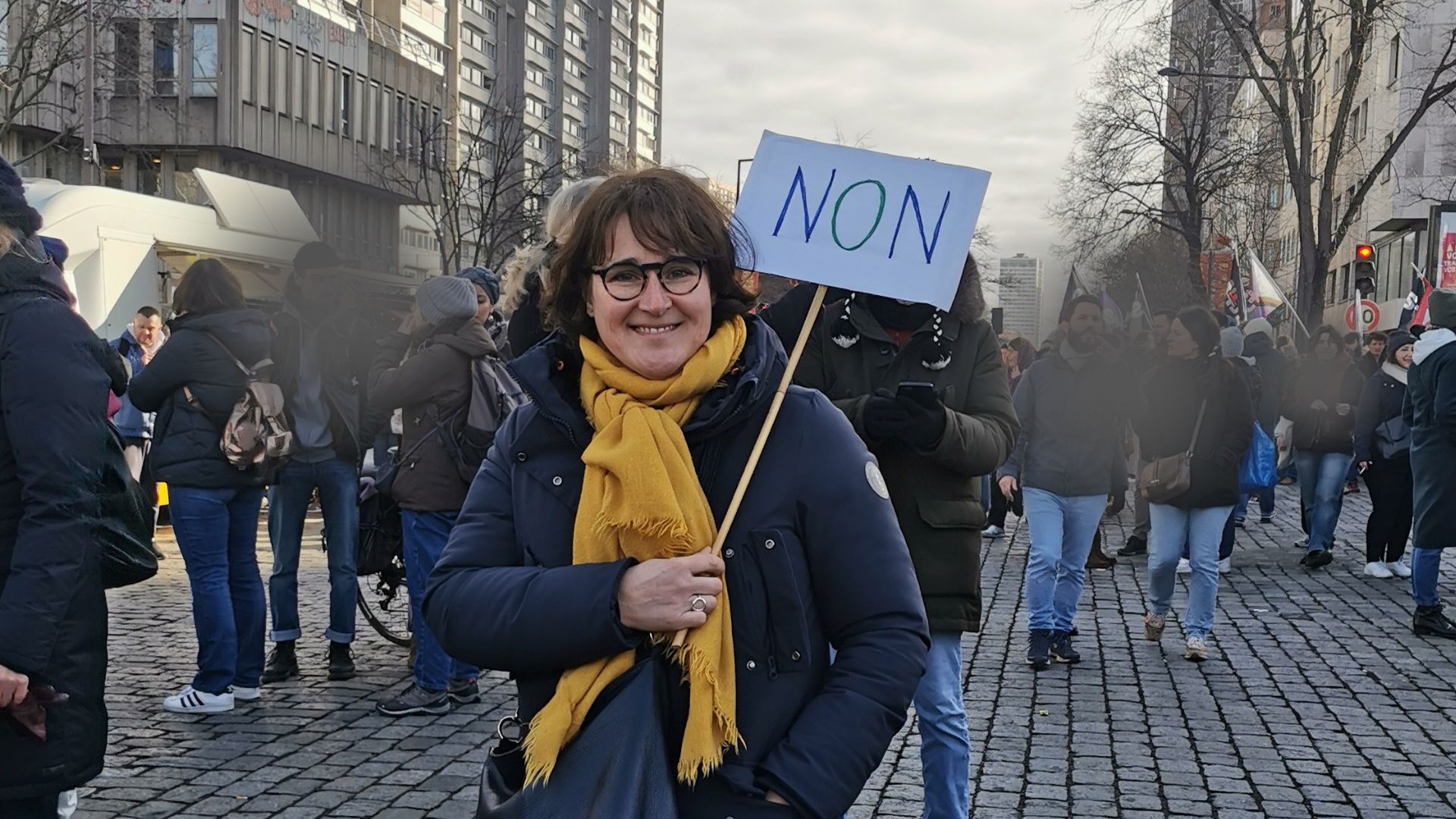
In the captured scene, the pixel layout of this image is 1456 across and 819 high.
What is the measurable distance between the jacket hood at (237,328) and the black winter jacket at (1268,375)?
11.4 m

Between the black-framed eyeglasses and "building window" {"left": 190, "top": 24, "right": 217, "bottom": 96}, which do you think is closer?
the black-framed eyeglasses

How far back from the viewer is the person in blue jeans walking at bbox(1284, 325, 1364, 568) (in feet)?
42.8

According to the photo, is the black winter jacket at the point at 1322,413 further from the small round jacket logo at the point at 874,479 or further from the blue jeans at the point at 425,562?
the small round jacket logo at the point at 874,479

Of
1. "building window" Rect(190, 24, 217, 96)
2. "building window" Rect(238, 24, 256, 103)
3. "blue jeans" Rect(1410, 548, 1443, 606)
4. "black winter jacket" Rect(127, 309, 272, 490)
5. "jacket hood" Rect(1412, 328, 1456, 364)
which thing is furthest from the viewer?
"building window" Rect(238, 24, 256, 103)

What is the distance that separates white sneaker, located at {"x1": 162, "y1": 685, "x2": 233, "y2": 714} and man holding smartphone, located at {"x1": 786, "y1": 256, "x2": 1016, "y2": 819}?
3.68 metres

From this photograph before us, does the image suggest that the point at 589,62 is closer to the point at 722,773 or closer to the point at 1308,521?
the point at 1308,521

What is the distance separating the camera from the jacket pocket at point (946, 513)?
471cm

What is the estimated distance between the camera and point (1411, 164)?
49.8 m

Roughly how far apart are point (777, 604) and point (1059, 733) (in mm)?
4917

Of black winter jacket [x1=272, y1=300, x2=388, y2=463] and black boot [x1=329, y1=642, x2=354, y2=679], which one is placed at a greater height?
black winter jacket [x1=272, y1=300, x2=388, y2=463]

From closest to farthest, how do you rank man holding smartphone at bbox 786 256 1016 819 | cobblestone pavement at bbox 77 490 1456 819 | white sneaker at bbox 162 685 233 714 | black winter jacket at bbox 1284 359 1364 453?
man holding smartphone at bbox 786 256 1016 819 → cobblestone pavement at bbox 77 490 1456 819 → white sneaker at bbox 162 685 233 714 → black winter jacket at bbox 1284 359 1364 453

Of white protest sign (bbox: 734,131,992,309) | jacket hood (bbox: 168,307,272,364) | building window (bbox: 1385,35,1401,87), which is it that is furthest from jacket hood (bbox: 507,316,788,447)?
A: building window (bbox: 1385,35,1401,87)

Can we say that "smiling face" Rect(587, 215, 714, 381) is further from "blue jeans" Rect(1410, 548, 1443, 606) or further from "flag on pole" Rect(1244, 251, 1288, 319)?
"flag on pole" Rect(1244, 251, 1288, 319)

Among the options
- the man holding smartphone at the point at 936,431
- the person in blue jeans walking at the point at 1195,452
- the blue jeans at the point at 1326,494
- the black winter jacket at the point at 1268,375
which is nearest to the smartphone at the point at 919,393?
the man holding smartphone at the point at 936,431
